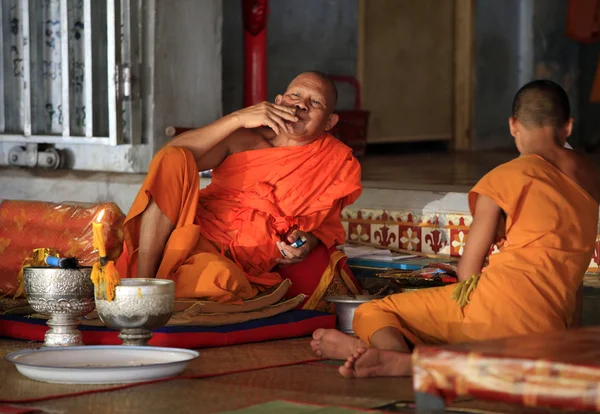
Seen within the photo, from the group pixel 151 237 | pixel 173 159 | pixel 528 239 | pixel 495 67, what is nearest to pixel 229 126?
pixel 173 159

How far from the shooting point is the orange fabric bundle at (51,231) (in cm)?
480

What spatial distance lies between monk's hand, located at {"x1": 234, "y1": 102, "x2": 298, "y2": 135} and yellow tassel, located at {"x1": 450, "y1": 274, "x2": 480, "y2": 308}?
1154 mm

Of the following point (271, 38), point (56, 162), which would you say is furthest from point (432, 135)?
point (56, 162)

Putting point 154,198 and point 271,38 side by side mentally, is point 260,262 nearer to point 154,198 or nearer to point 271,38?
point 154,198

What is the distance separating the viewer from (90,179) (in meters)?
6.11

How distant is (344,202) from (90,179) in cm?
192

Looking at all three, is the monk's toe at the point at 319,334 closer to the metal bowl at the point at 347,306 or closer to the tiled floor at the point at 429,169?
the metal bowl at the point at 347,306

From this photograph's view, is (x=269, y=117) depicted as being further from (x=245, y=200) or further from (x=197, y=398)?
(x=197, y=398)

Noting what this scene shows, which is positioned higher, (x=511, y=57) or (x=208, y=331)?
(x=511, y=57)

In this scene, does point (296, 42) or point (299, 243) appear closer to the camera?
point (299, 243)

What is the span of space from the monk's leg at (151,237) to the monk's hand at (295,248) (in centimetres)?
46

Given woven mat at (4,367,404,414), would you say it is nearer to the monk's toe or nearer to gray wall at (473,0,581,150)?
the monk's toe

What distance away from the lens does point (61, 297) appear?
375 centimetres

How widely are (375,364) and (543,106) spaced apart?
947mm
